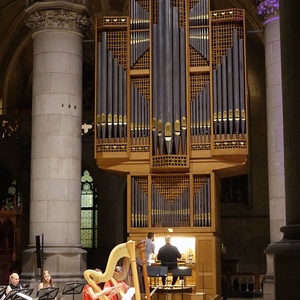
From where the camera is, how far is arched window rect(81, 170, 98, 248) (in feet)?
89.4

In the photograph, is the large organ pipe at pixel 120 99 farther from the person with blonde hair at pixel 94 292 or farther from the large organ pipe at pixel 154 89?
the person with blonde hair at pixel 94 292

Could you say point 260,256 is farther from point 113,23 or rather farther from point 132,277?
point 132,277

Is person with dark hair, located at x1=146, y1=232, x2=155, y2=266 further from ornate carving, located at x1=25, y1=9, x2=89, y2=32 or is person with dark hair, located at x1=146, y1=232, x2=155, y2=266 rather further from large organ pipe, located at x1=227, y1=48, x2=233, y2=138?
ornate carving, located at x1=25, y1=9, x2=89, y2=32

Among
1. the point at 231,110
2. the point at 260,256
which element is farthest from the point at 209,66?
the point at 260,256

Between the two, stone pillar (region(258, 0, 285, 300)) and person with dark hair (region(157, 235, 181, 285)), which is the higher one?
stone pillar (region(258, 0, 285, 300))

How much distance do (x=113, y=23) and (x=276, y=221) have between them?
6.88m

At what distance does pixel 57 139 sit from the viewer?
57.8 feet

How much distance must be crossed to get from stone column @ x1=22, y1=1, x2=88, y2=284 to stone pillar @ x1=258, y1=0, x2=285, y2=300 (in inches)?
195

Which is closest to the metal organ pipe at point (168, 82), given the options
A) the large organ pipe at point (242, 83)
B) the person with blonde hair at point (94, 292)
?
the large organ pipe at point (242, 83)

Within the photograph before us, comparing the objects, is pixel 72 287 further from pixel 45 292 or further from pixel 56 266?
pixel 56 266

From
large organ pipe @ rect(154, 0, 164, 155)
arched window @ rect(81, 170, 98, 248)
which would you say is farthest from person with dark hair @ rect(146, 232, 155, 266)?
arched window @ rect(81, 170, 98, 248)

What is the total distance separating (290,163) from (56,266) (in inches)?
467

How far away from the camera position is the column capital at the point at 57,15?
59.3 feet

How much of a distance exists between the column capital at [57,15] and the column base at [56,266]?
5.97 metres
